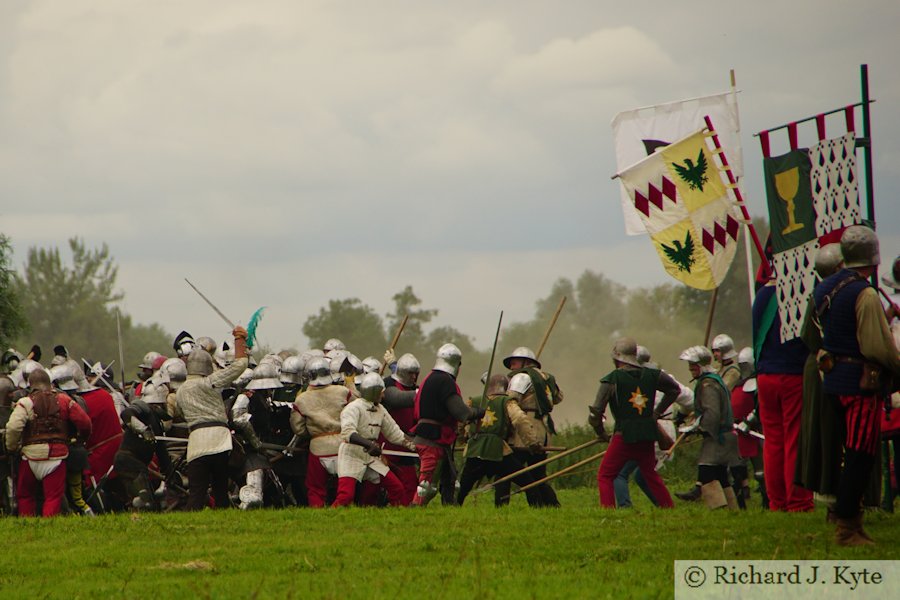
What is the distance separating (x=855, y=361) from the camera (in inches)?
332

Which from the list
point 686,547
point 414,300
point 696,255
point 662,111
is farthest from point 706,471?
point 414,300

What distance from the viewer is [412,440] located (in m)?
14.1

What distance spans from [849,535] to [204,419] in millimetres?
7196

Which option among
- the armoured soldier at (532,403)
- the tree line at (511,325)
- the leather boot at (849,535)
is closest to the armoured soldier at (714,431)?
the armoured soldier at (532,403)

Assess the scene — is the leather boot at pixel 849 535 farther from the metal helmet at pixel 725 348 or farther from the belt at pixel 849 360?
the metal helmet at pixel 725 348

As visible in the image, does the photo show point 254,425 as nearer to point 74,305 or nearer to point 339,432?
point 339,432

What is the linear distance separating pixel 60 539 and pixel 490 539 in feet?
11.7

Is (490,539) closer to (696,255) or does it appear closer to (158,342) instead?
(696,255)

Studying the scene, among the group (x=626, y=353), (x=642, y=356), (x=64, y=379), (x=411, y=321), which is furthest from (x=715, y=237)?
(x=411, y=321)

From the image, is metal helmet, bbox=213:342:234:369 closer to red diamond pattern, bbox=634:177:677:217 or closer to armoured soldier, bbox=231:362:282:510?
armoured soldier, bbox=231:362:282:510

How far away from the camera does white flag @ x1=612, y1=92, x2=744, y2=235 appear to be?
13.6m

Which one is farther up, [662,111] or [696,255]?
[662,111]

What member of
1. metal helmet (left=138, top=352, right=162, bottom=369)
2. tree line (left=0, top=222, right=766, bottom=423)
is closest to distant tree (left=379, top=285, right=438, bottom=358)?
tree line (left=0, top=222, right=766, bottom=423)

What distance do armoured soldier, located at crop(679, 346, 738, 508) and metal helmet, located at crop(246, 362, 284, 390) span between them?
172 inches
